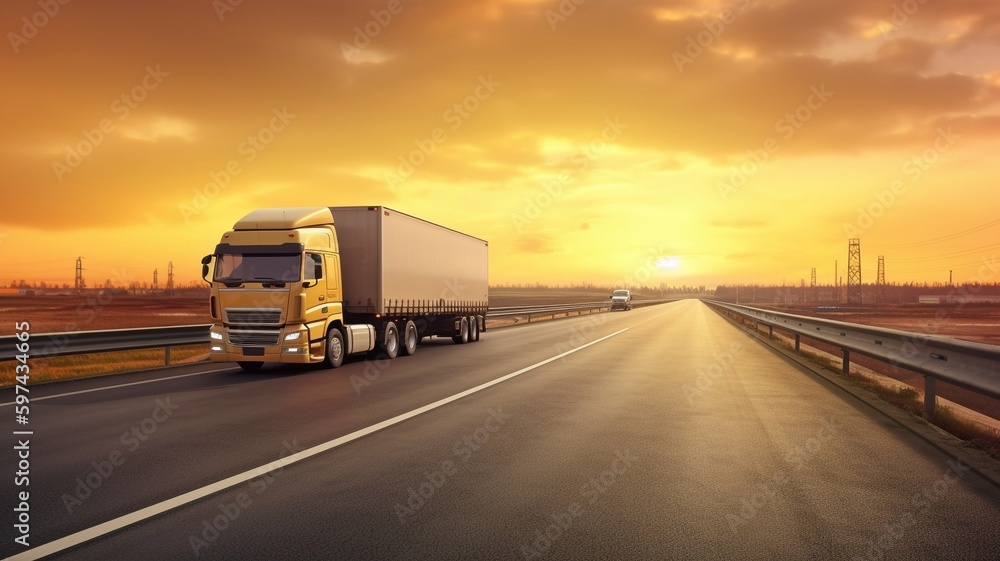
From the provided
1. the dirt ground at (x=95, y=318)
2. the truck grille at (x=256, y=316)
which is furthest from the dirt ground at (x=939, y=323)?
the dirt ground at (x=95, y=318)

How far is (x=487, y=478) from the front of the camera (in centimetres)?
566

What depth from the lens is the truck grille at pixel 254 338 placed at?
13.5 m

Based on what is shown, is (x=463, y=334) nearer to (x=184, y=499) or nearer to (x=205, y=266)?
(x=205, y=266)

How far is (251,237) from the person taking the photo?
47.4ft

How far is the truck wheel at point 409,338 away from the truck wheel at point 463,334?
4.11 m

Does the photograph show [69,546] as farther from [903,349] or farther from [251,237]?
[251,237]

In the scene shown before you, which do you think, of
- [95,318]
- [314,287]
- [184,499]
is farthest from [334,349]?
[95,318]

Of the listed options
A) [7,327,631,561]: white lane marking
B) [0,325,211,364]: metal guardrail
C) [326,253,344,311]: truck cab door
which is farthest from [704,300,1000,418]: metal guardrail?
[0,325,211,364]: metal guardrail

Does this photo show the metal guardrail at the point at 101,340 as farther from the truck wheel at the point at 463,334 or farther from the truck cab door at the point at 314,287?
the truck wheel at the point at 463,334

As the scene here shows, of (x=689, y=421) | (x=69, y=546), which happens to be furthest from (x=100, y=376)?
(x=689, y=421)

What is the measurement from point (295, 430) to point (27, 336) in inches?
267

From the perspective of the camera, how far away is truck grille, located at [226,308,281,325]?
1352 centimetres

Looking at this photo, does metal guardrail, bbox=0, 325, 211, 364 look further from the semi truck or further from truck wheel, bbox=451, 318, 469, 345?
truck wheel, bbox=451, 318, 469, 345

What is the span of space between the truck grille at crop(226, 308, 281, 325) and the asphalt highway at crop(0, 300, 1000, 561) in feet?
8.51
